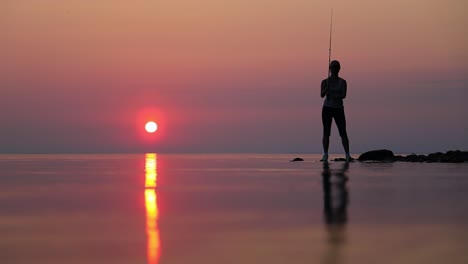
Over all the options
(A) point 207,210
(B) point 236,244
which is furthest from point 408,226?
(A) point 207,210

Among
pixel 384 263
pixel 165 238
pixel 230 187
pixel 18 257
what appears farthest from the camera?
pixel 230 187

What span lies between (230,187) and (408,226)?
5470 millimetres

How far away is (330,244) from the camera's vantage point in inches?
206

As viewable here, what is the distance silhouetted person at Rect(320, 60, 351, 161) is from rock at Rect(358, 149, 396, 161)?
501 cm

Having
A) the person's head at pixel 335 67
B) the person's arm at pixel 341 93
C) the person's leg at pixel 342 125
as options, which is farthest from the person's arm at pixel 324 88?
the person's leg at pixel 342 125

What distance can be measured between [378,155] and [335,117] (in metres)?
5.90

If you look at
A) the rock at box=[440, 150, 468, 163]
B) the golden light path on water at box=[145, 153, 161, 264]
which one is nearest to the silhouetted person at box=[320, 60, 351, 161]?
the rock at box=[440, 150, 468, 163]

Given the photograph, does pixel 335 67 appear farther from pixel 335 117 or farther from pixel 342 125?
pixel 342 125

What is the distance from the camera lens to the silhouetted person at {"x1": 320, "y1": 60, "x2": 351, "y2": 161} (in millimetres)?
21828

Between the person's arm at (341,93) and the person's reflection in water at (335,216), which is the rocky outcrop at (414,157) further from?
the person's reflection in water at (335,216)

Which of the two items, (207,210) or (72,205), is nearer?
(207,210)

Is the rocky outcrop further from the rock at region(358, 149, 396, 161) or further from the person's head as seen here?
the person's head

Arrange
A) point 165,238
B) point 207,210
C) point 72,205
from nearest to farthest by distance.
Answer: point 165,238 < point 207,210 < point 72,205

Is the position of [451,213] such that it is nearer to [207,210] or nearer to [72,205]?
[207,210]
